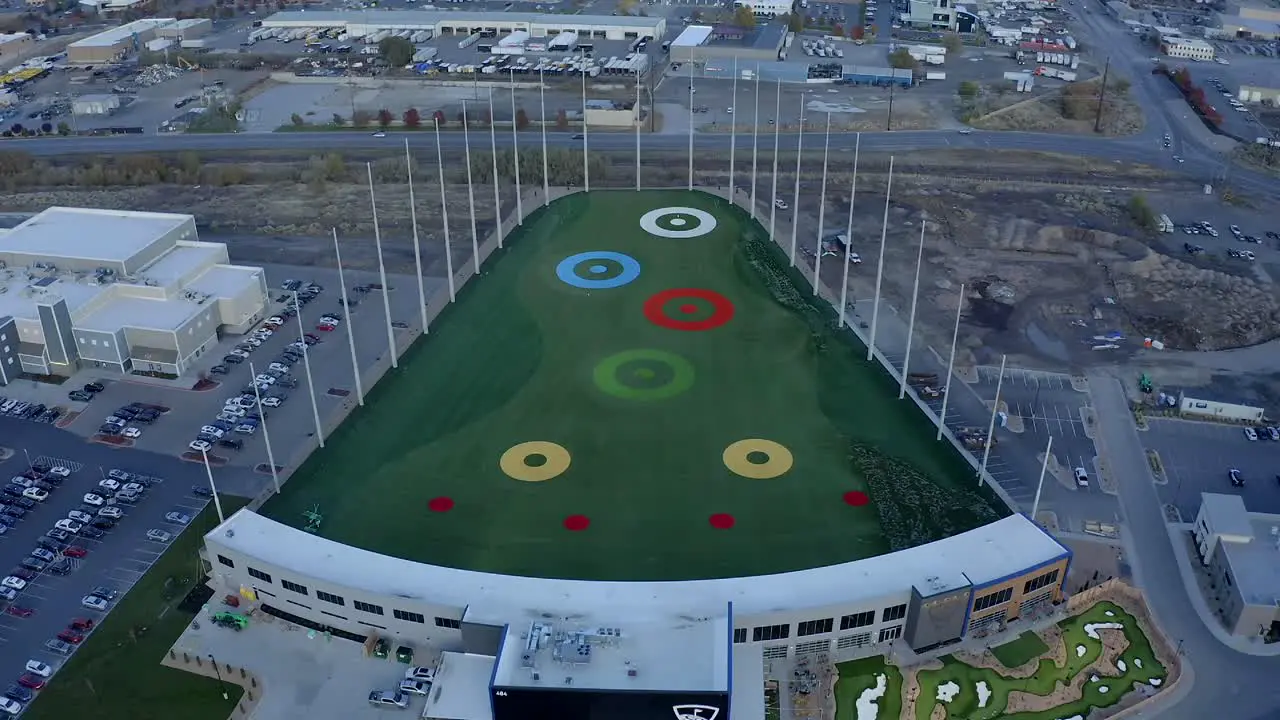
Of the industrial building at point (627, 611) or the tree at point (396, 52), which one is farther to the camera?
the tree at point (396, 52)

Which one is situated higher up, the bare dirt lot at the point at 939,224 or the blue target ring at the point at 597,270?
the blue target ring at the point at 597,270

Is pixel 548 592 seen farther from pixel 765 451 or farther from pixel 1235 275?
pixel 1235 275

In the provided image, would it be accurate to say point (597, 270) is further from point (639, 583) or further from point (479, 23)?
point (479, 23)

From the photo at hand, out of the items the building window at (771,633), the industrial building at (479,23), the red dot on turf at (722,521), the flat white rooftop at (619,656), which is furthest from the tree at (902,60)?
the flat white rooftop at (619,656)

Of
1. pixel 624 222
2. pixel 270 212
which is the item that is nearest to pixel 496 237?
pixel 624 222

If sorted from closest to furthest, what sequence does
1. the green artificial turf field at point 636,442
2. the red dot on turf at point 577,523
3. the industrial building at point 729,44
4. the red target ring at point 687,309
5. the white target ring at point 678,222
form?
the green artificial turf field at point 636,442
the red dot on turf at point 577,523
the red target ring at point 687,309
the white target ring at point 678,222
the industrial building at point 729,44

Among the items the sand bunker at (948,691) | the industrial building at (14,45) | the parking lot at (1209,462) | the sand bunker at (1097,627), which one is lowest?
the sand bunker at (948,691)

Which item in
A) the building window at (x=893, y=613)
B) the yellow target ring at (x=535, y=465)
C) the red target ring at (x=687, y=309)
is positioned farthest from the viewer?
the red target ring at (x=687, y=309)

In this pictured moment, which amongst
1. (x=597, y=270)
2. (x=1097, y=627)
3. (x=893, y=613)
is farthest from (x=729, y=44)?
(x=893, y=613)

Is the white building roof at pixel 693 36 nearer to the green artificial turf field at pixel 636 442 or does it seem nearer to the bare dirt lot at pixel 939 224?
the bare dirt lot at pixel 939 224
